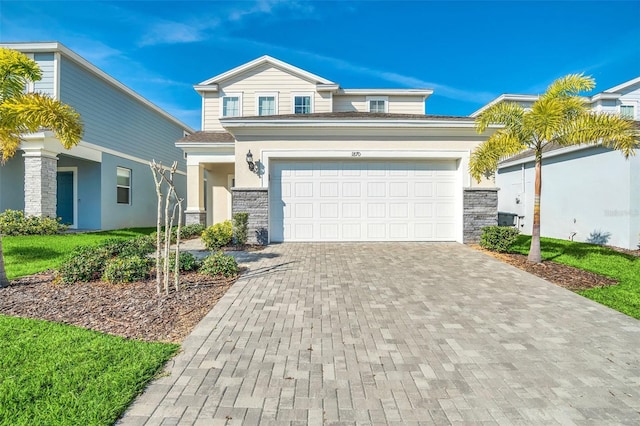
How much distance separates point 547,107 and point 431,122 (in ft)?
10.5

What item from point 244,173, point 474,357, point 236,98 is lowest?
point 474,357

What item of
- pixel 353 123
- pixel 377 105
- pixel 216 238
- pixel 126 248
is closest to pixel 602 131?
pixel 353 123

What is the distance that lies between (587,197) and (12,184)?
2237cm

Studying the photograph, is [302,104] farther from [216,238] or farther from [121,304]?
[121,304]

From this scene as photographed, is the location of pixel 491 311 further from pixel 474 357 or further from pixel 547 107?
pixel 547 107

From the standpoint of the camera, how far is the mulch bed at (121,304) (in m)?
3.76

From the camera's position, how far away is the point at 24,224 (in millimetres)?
10305

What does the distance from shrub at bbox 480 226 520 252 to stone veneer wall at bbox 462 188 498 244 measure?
3.70ft

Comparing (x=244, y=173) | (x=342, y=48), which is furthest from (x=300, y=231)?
(x=342, y=48)

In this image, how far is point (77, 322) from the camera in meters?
3.88

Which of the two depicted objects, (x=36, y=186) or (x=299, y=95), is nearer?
(x=36, y=186)

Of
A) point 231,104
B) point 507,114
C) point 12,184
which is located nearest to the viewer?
point 507,114

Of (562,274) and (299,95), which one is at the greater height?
(299,95)

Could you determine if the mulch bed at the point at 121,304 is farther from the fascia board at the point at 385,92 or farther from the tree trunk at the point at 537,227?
the fascia board at the point at 385,92
